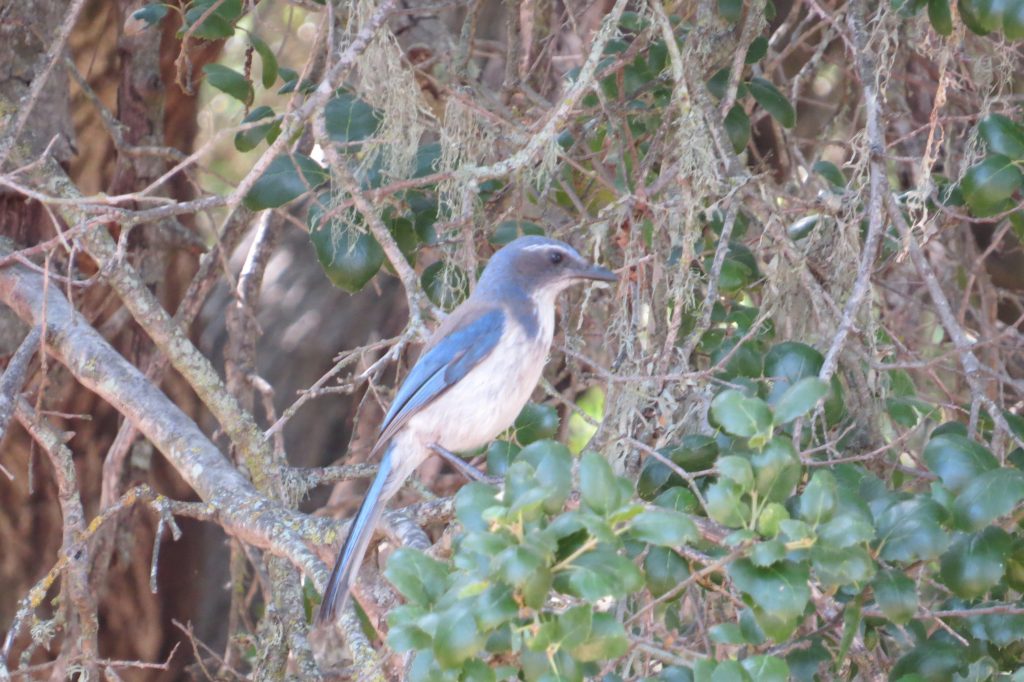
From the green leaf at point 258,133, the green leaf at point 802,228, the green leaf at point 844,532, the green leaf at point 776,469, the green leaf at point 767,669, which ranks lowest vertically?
the green leaf at point 802,228

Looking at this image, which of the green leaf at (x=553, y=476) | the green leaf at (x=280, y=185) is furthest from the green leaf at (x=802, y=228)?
the green leaf at (x=553, y=476)

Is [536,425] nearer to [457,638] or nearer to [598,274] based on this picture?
[598,274]

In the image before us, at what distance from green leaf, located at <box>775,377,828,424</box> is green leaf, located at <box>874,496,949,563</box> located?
16.8 inches

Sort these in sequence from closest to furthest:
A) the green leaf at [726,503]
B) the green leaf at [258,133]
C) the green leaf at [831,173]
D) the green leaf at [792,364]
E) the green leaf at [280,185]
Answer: the green leaf at [726,503]
the green leaf at [792,364]
the green leaf at [280,185]
the green leaf at [831,173]
the green leaf at [258,133]

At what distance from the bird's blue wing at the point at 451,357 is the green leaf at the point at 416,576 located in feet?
5.56

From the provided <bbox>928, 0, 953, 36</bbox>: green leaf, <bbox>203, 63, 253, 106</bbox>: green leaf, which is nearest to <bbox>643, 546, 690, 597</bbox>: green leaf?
<bbox>928, 0, 953, 36</bbox>: green leaf

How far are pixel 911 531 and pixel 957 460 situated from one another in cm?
31

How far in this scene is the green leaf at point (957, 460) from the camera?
2.97m

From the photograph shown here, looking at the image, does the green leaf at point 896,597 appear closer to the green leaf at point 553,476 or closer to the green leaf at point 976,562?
the green leaf at point 976,562

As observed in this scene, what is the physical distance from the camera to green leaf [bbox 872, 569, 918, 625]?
108 inches

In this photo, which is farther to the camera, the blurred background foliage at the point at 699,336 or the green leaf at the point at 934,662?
the green leaf at the point at 934,662

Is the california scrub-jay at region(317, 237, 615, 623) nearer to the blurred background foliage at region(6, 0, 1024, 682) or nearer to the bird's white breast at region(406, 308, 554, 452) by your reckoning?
the bird's white breast at region(406, 308, 554, 452)

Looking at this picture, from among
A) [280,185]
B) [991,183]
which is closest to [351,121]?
[280,185]

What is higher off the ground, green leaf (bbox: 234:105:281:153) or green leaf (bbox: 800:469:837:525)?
green leaf (bbox: 234:105:281:153)
